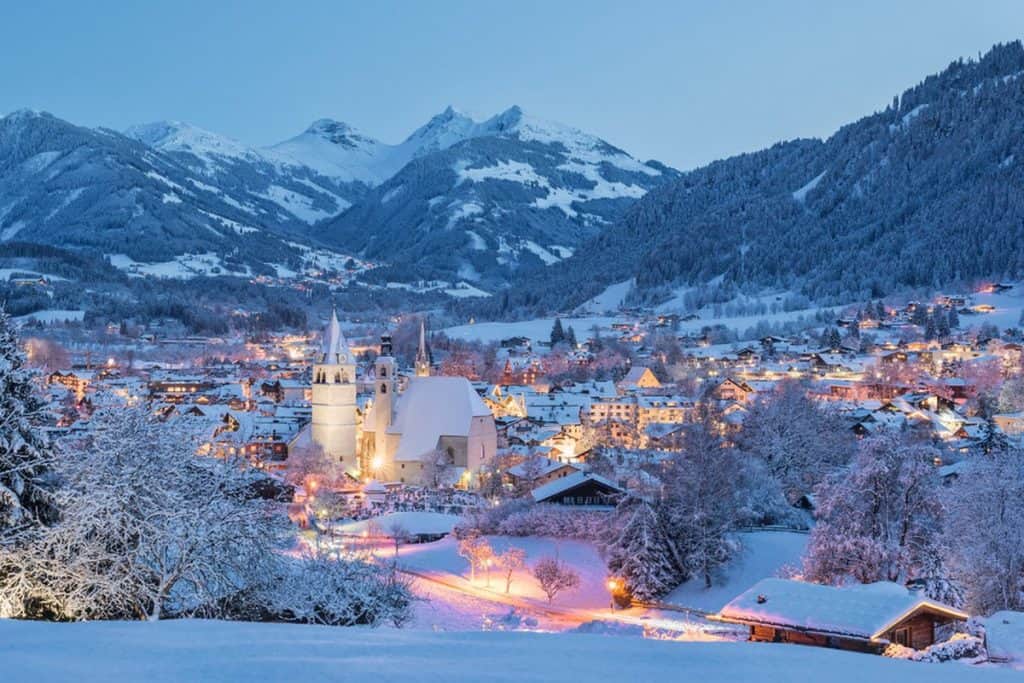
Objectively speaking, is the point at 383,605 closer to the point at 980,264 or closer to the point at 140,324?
the point at 980,264

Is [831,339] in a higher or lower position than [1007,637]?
higher

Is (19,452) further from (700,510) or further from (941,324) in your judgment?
(941,324)

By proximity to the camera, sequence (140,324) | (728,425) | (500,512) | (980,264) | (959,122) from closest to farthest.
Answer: (500,512) → (728,425) → (980,264) → (140,324) → (959,122)

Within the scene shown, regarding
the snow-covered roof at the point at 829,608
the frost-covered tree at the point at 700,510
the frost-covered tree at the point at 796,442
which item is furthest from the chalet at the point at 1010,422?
the snow-covered roof at the point at 829,608

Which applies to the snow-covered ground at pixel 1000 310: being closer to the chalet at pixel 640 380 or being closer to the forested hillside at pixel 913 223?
the forested hillside at pixel 913 223

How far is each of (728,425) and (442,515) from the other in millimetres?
23214

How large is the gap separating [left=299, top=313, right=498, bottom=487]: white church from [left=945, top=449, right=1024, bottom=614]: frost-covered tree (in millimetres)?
31549

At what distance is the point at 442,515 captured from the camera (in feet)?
145

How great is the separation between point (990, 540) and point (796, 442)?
76.6 feet

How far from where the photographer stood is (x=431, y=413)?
5712 centimetres

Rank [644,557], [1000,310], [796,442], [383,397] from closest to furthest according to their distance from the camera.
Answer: [644,557], [796,442], [383,397], [1000,310]

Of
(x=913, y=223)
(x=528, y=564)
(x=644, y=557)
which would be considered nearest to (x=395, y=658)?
A: (x=644, y=557)

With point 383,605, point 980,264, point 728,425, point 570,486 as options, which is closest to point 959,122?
point 980,264

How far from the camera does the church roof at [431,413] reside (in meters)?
56.4
